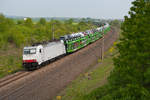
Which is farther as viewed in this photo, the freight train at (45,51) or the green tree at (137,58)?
the freight train at (45,51)

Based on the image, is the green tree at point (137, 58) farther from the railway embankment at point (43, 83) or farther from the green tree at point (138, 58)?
the railway embankment at point (43, 83)

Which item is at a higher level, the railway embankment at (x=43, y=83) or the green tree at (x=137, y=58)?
the green tree at (x=137, y=58)

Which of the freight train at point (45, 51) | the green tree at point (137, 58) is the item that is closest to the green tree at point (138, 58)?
the green tree at point (137, 58)

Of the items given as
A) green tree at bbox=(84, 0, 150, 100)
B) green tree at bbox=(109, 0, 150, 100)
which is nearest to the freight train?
green tree at bbox=(84, 0, 150, 100)

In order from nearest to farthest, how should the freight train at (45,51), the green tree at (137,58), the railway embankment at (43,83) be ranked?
the green tree at (137,58)
the railway embankment at (43,83)
the freight train at (45,51)

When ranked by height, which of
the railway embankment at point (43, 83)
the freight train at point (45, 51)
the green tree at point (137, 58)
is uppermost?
the green tree at point (137, 58)

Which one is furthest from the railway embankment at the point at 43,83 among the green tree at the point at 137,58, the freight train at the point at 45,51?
the green tree at the point at 137,58

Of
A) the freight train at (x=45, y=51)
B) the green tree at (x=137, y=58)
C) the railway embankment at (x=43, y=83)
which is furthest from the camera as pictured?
the freight train at (x=45, y=51)

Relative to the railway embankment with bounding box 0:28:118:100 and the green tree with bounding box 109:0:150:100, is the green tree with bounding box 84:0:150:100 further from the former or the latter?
the railway embankment with bounding box 0:28:118:100

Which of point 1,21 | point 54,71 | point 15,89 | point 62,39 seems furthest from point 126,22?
point 1,21

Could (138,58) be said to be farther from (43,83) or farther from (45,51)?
(45,51)

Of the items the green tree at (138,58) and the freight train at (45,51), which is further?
the freight train at (45,51)

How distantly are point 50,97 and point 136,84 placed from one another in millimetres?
10913

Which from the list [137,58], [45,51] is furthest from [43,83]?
[137,58]
